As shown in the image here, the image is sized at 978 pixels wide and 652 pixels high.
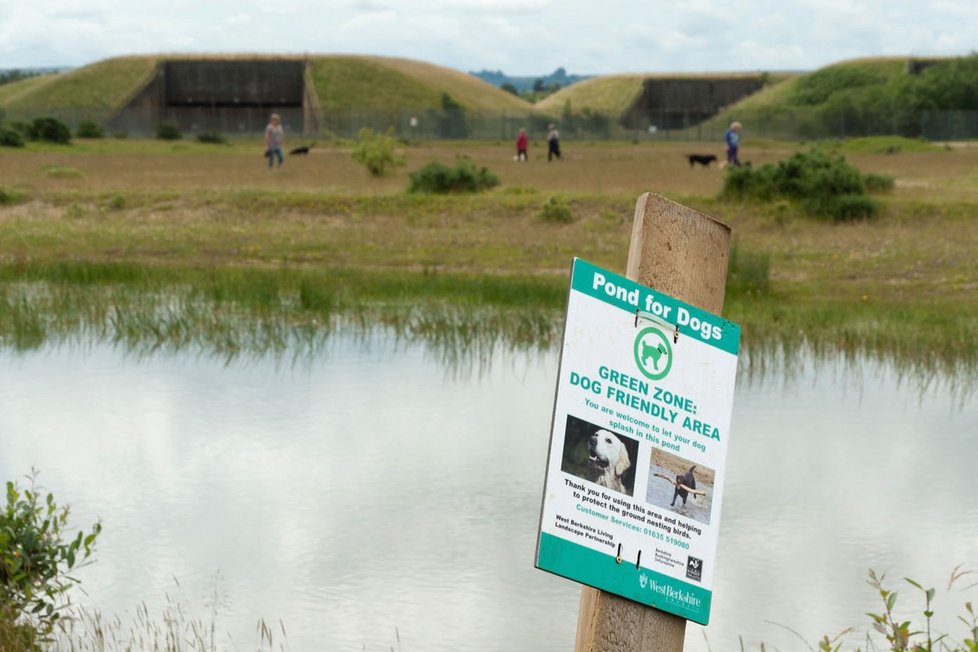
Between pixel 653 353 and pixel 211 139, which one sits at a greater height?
pixel 653 353

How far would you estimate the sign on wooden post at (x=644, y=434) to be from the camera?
11.6 feet

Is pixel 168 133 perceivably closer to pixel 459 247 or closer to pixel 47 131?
pixel 47 131

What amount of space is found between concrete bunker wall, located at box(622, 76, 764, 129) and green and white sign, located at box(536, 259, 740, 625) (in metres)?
112

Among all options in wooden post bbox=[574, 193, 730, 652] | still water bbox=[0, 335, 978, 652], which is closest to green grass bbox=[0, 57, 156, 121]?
still water bbox=[0, 335, 978, 652]

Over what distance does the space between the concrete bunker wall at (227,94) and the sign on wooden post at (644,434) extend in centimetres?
9550

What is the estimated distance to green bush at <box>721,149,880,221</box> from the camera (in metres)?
26.7

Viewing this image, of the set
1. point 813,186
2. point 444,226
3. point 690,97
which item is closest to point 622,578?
point 444,226

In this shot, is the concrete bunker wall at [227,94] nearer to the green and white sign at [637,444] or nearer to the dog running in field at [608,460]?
the green and white sign at [637,444]

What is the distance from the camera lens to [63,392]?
13617 millimetres

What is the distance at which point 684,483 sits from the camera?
3.72m

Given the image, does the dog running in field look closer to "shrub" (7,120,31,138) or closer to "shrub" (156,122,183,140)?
"shrub" (7,120,31,138)

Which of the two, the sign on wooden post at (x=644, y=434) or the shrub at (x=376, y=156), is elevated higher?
the sign on wooden post at (x=644, y=434)

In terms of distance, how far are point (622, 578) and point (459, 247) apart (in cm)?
2100

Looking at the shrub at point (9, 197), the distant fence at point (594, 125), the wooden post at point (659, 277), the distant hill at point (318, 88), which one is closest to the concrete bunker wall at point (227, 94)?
the distant hill at point (318, 88)
